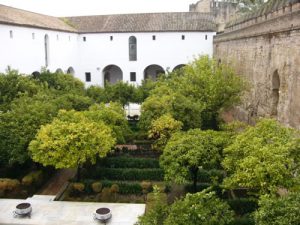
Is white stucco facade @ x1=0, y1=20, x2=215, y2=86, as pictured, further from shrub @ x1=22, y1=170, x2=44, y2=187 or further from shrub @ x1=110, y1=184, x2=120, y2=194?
shrub @ x1=110, y1=184, x2=120, y2=194

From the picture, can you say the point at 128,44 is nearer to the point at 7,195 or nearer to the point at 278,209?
the point at 7,195

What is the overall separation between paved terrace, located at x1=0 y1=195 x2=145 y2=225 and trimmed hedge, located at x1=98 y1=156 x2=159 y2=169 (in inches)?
123

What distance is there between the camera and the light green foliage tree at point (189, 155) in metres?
11.6

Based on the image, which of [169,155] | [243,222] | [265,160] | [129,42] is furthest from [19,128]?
[129,42]

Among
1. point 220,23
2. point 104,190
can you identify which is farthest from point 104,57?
point 104,190

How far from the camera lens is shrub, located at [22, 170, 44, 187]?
47.8ft

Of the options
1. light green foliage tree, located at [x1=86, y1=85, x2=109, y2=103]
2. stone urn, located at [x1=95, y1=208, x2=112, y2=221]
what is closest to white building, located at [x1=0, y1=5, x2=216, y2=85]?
light green foliage tree, located at [x1=86, y1=85, x2=109, y2=103]

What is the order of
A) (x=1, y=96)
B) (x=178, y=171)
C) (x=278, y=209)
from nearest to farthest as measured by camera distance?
(x=278, y=209)
(x=178, y=171)
(x=1, y=96)

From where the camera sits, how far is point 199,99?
18.9 meters

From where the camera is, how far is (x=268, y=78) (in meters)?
17.8

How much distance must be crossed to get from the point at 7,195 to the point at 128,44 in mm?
24023

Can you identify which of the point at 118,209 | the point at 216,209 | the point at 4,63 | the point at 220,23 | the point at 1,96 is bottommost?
the point at 118,209

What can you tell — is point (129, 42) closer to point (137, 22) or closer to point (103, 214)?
point (137, 22)

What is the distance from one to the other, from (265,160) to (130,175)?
7.32 metres
